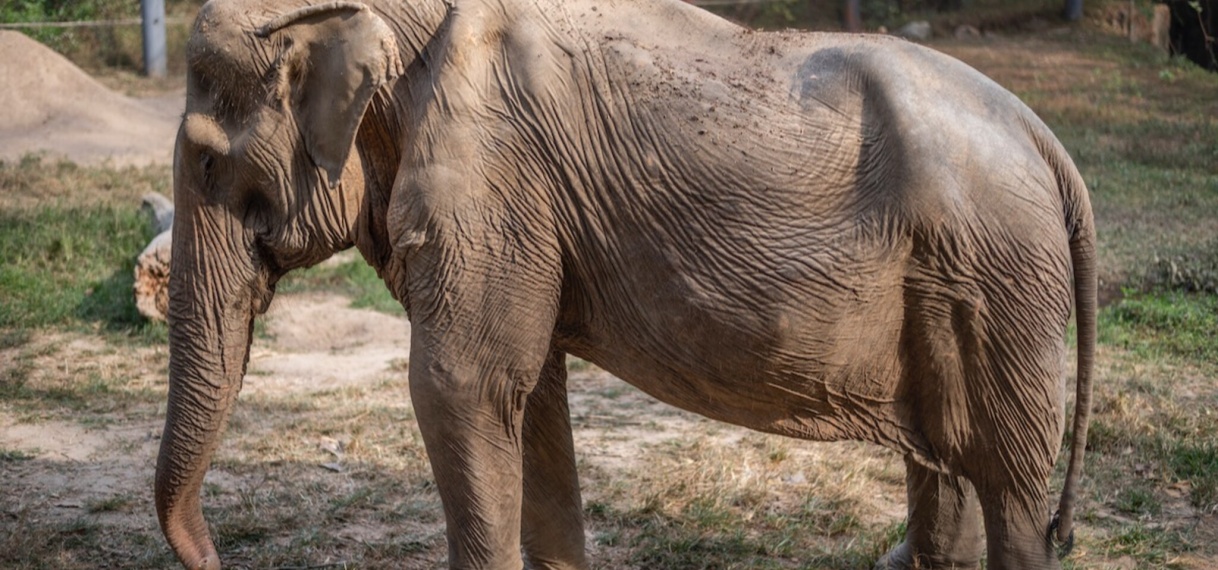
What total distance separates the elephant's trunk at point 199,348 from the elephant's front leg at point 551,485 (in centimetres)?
94

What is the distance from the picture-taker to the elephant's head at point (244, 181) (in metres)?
3.51

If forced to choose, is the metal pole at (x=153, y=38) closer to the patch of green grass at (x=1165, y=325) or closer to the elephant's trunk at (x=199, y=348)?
the patch of green grass at (x=1165, y=325)

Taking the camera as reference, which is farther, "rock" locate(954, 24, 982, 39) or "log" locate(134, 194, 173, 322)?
"rock" locate(954, 24, 982, 39)

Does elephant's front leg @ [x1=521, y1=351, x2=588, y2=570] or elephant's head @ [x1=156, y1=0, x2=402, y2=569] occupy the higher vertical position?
elephant's head @ [x1=156, y1=0, x2=402, y2=569]

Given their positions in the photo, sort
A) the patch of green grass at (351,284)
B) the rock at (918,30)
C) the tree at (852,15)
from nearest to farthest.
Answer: the patch of green grass at (351,284) < the tree at (852,15) < the rock at (918,30)

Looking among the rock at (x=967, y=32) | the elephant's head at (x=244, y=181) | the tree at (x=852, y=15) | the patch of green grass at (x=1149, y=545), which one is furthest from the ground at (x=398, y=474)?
the rock at (x=967, y=32)

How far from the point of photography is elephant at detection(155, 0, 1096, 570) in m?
→ 3.49

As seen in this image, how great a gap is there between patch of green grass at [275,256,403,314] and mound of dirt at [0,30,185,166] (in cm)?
326

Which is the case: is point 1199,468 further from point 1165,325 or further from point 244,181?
point 244,181

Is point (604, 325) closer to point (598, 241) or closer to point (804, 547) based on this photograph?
point (598, 241)

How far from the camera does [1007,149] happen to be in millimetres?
3494

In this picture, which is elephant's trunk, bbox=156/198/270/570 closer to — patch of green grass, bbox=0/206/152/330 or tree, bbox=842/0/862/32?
patch of green grass, bbox=0/206/152/330

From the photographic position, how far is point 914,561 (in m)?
4.54

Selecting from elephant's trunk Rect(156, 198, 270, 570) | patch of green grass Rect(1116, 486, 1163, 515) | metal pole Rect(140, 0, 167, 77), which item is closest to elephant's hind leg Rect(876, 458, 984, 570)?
patch of green grass Rect(1116, 486, 1163, 515)
